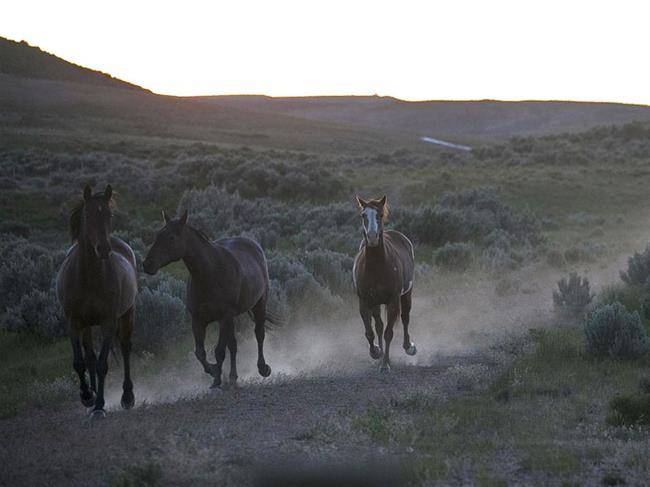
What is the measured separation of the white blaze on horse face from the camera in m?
11.2

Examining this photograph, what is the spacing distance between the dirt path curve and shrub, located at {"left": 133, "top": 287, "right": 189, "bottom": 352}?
257 centimetres

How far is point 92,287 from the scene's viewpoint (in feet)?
29.7

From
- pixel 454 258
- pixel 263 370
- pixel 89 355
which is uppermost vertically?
pixel 89 355

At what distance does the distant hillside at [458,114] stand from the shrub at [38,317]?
12395cm

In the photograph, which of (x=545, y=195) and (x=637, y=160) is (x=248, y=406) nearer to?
(x=545, y=195)

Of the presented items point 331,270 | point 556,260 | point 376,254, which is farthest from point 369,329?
point 556,260

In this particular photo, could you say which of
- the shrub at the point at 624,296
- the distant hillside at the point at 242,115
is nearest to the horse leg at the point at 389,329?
the shrub at the point at 624,296

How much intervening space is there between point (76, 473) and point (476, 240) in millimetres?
20237

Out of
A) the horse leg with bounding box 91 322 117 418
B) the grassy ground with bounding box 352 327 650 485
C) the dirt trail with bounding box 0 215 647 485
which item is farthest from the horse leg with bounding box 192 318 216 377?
the grassy ground with bounding box 352 327 650 485

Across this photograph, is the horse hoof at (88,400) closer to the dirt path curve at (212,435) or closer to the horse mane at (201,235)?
the dirt path curve at (212,435)

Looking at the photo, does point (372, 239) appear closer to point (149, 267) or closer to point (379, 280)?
point (379, 280)

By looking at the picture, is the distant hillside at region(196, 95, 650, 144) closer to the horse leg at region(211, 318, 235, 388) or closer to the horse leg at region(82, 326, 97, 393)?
the horse leg at region(211, 318, 235, 388)

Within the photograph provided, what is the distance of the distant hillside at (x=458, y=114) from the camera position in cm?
15238

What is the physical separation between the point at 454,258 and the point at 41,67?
337 feet
